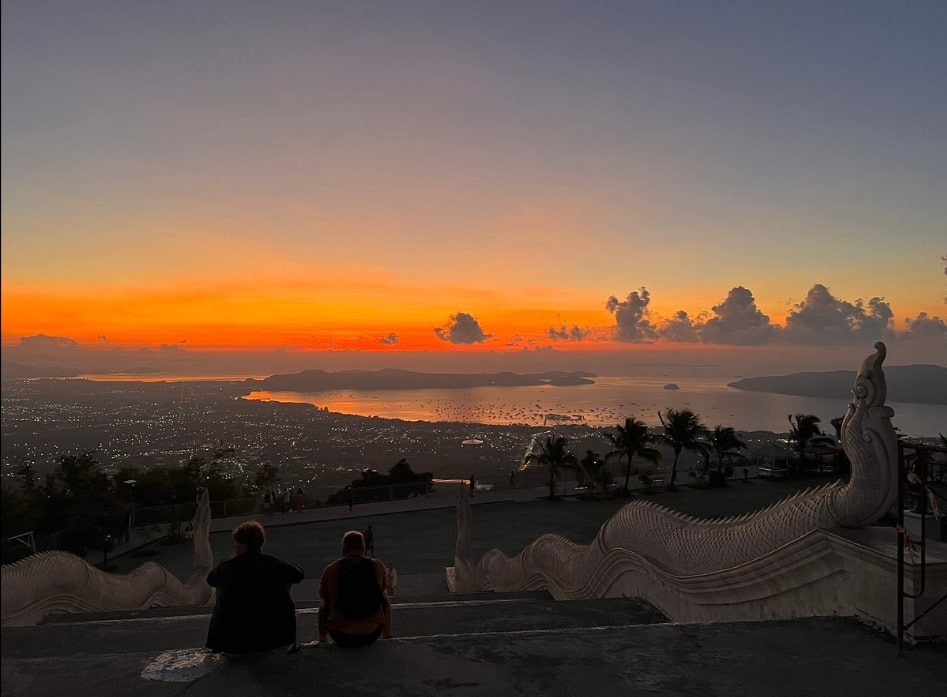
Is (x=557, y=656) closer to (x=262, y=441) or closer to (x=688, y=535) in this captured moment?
(x=688, y=535)

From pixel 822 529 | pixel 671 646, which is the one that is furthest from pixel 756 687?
pixel 822 529

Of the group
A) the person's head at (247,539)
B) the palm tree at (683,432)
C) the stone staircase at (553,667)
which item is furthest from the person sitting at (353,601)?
the palm tree at (683,432)

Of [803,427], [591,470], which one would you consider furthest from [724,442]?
[591,470]

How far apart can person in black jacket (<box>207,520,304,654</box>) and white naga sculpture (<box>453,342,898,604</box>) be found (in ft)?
13.3

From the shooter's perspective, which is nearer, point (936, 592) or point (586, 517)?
point (936, 592)

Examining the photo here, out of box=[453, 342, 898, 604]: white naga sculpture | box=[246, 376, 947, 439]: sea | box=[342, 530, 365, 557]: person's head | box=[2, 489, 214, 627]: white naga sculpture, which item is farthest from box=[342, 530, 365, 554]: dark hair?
box=[246, 376, 947, 439]: sea

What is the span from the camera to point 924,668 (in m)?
Answer: 3.75

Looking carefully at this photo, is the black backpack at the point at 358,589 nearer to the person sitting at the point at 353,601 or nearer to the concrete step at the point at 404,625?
the person sitting at the point at 353,601

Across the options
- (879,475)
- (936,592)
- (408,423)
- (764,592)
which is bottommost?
(408,423)

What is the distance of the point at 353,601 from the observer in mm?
3850

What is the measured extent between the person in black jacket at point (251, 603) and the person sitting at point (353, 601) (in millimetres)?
240

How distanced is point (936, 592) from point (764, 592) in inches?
62.3

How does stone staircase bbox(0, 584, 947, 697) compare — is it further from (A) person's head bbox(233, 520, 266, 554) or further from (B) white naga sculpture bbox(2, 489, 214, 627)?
(B) white naga sculpture bbox(2, 489, 214, 627)

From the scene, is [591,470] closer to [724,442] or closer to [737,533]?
[724,442]
